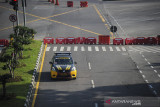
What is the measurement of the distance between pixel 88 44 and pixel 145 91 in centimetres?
2004

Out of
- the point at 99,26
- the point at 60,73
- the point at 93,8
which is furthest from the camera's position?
the point at 93,8

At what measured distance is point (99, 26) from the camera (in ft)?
194

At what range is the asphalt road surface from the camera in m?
27.6

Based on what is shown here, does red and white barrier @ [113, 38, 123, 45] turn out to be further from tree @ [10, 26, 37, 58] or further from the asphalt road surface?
tree @ [10, 26, 37, 58]

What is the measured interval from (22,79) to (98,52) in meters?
13.9

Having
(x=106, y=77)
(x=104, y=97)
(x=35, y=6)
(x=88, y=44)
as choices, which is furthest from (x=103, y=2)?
(x=104, y=97)

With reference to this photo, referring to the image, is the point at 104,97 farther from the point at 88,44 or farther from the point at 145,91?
the point at 88,44

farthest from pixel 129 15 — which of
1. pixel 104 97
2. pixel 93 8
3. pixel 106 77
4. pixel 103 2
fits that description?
pixel 104 97

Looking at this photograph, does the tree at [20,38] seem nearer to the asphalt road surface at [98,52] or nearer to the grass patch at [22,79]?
the grass patch at [22,79]

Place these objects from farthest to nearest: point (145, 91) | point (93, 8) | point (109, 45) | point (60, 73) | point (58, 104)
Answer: point (93, 8) < point (109, 45) < point (60, 73) < point (145, 91) < point (58, 104)

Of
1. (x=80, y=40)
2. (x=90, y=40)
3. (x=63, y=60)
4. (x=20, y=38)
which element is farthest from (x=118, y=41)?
(x=63, y=60)

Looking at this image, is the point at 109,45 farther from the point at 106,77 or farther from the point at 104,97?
the point at 104,97

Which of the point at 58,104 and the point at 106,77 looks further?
the point at 106,77

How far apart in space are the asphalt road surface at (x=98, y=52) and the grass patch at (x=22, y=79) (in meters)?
1.19
